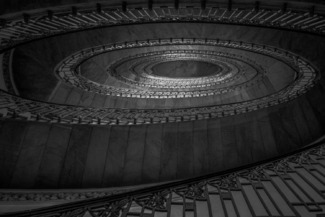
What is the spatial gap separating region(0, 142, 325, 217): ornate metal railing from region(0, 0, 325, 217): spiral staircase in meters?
0.02

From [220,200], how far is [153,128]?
4046mm

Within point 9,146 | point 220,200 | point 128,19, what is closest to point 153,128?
point 128,19

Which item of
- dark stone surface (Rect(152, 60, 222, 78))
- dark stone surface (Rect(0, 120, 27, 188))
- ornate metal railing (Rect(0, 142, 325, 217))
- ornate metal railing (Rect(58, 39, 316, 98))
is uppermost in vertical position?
dark stone surface (Rect(152, 60, 222, 78))

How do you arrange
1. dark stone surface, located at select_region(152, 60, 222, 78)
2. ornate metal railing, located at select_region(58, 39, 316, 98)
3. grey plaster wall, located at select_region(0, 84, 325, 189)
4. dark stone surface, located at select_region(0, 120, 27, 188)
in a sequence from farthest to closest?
dark stone surface, located at select_region(152, 60, 222, 78), ornate metal railing, located at select_region(58, 39, 316, 98), grey plaster wall, located at select_region(0, 84, 325, 189), dark stone surface, located at select_region(0, 120, 27, 188)

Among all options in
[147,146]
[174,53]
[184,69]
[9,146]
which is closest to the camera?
[9,146]

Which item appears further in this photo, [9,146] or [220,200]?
[9,146]

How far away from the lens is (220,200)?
3314mm

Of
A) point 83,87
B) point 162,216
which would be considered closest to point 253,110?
point 162,216

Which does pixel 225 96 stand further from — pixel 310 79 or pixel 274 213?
pixel 274 213

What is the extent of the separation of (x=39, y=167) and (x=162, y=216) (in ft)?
13.9

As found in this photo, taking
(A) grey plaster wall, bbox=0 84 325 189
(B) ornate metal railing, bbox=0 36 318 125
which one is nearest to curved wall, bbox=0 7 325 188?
(A) grey plaster wall, bbox=0 84 325 189

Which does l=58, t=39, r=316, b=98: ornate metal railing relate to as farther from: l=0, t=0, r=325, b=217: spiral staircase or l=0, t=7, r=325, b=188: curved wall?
l=0, t=7, r=325, b=188: curved wall

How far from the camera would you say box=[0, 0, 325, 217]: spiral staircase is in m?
3.32

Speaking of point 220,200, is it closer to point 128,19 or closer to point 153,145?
point 153,145
